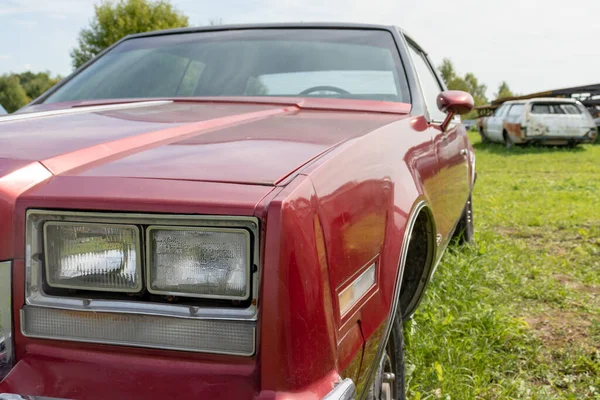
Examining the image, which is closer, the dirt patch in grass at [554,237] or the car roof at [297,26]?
the car roof at [297,26]

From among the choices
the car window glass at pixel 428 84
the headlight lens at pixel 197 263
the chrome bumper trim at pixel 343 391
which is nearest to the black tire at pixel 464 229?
the car window glass at pixel 428 84

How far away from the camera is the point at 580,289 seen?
3758 mm

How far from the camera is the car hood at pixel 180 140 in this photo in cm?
128

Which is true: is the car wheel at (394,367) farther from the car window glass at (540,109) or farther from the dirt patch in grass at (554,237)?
the car window glass at (540,109)

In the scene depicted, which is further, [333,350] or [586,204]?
[586,204]

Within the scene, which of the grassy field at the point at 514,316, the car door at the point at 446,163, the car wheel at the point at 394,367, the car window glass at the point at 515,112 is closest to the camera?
the car wheel at the point at 394,367

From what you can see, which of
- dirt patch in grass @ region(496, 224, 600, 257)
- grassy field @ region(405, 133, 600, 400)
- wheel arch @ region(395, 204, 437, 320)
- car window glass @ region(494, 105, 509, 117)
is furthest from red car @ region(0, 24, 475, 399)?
car window glass @ region(494, 105, 509, 117)

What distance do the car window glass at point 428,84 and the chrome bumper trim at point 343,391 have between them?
1.72 meters

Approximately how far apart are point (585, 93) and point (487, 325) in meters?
24.7

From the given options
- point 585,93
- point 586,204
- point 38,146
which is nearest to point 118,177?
point 38,146

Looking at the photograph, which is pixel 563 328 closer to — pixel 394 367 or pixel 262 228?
pixel 394 367

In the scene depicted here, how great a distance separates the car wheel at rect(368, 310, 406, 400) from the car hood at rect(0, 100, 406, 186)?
2.02 feet

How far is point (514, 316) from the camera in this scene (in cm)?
327

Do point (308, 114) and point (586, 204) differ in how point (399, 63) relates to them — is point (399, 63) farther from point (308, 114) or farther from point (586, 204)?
point (586, 204)
